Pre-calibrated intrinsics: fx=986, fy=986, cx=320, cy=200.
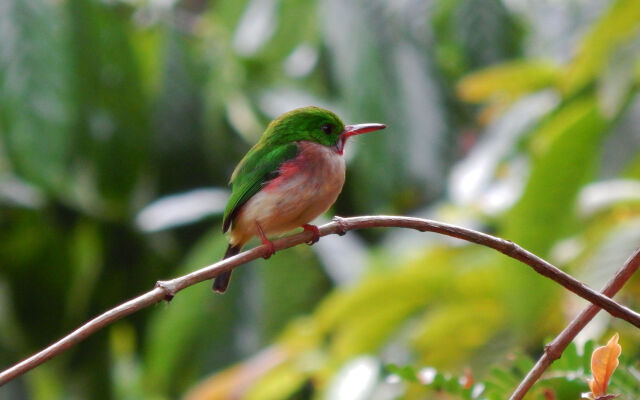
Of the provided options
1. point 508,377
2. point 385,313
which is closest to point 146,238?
point 385,313

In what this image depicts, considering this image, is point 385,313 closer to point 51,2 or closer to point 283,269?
point 283,269

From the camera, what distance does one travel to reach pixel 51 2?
10.0 feet

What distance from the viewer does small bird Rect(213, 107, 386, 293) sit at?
1.32 metres

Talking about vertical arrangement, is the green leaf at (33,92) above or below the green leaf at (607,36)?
above

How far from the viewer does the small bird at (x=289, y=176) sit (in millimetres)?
1322

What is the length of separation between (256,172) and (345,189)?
192 cm

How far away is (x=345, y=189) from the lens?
10.9 feet

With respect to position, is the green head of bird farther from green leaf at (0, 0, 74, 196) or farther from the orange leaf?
green leaf at (0, 0, 74, 196)

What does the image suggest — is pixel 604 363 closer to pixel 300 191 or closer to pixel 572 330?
pixel 572 330

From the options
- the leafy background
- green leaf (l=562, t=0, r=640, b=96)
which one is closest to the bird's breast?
the leafy background

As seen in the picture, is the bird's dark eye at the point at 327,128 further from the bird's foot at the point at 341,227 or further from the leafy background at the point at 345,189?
the leafy background at the point at 345,189

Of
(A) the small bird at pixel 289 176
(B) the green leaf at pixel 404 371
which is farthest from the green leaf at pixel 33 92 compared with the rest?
(B) the green leaf at pixel 404 371

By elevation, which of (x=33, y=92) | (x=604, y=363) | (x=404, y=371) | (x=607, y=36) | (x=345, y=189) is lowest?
(x=604, y=363)

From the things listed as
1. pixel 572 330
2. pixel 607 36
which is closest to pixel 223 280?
pixel 572 330
